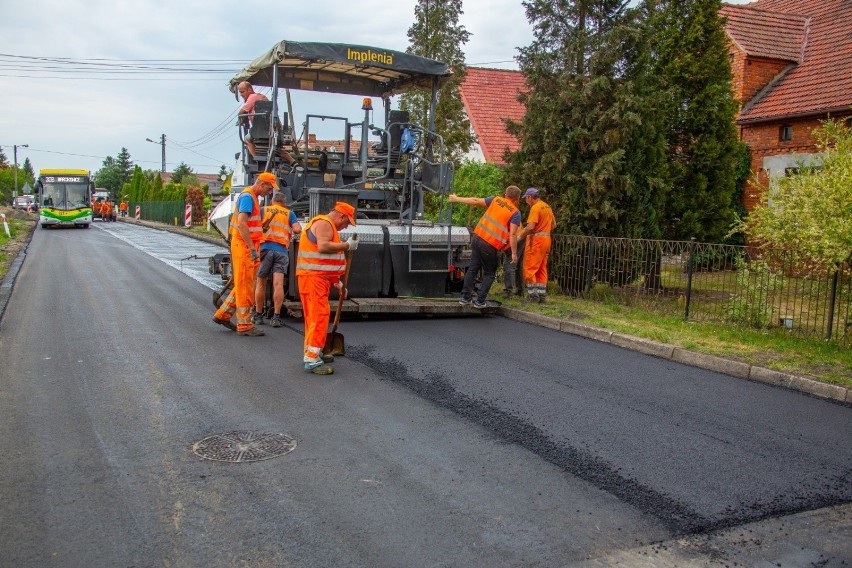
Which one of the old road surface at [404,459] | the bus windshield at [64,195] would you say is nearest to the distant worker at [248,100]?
the old road surface at [404,459]

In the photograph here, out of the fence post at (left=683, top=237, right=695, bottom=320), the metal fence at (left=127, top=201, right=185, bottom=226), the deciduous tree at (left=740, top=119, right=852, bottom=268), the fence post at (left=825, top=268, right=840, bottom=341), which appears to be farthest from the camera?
the metal fence at (left=127, top=201, right=185, bottom=226)

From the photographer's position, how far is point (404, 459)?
484cm

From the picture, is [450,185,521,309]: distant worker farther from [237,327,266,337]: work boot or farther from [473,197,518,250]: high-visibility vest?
[237,327,266,337]: work boot

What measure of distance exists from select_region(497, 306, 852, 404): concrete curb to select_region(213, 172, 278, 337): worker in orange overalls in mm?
3905

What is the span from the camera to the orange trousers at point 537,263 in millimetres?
12039

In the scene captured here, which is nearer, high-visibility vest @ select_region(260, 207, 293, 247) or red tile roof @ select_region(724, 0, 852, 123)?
high-visibility vest @ select_region(260, 207, 293, 247)

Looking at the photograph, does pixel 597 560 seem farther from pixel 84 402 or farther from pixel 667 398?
pixel 84 402

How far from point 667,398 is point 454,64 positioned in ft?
57.7

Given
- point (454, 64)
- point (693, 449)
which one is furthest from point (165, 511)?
point (454, 64)

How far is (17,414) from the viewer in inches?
221

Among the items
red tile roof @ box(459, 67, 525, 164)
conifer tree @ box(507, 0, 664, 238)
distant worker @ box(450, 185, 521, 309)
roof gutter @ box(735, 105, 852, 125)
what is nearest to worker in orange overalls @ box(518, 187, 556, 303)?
conifer tree @ box(507, 0, 664, 238)

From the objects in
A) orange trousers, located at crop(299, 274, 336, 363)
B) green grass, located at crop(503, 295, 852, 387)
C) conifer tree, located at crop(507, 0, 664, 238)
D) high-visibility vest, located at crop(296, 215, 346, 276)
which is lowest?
green grass, located at crop(503, 295, 852, 387)

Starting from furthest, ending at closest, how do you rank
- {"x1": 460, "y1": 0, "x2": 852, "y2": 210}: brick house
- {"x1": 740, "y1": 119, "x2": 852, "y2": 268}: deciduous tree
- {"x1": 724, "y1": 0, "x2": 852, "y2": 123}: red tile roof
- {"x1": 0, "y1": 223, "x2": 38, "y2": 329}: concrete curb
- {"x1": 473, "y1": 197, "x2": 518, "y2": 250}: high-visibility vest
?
{"x1": 460, "y1": 0, "x2": 852, "y2": 210}: brick house → {"x1": 724, "y1": 0, "x2": 852, "y2": 123}: red tile roof → {"x1": 0, "y1": 223, "x2": 38, "y2": 329}: concrete curb → {"x1": 473, "y1": 197, "x2": 518, "y2": 250}: high-visibility vest → {"x1": 740, "y1": 119, "x2": 852, "y2": 268}: deciduous tree

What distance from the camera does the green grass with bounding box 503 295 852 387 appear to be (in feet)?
25.1
